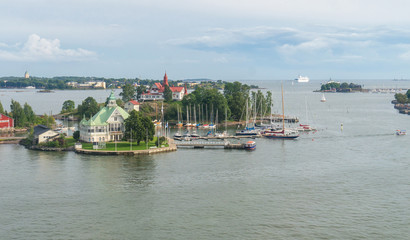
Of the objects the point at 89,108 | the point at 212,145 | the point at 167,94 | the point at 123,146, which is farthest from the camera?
the point at 167,94

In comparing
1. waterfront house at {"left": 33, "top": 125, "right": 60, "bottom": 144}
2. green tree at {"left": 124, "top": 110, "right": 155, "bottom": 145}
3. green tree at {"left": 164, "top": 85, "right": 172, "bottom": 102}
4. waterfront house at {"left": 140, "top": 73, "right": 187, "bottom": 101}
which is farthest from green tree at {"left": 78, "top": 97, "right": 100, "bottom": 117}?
green tree at {"left": 124, "top": 110, "right": 155, "bottom": 145}

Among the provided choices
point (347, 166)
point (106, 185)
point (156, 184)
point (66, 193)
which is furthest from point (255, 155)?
point (66, 193)

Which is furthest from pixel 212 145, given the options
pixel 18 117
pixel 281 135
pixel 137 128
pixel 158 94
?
pixel 158 94

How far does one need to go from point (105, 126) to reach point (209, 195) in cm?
3447

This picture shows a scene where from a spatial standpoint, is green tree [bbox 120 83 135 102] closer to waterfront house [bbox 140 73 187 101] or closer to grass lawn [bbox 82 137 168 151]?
waterfront house [bbox 140 73 187 101]

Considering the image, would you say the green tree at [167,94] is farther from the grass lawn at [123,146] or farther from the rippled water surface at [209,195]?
the rippled water surface at [209,195]

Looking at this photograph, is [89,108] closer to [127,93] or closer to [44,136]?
[127,93]

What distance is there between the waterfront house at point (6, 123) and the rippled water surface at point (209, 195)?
28144mm

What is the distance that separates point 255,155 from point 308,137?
22680mm

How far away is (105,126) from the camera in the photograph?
7369cm

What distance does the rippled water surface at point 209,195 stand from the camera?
35.9 meters

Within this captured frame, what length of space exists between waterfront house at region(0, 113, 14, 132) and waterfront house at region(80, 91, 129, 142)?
3001 cm

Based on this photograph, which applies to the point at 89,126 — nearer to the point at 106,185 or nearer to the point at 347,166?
the point at 106,185

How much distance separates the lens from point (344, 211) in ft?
131
